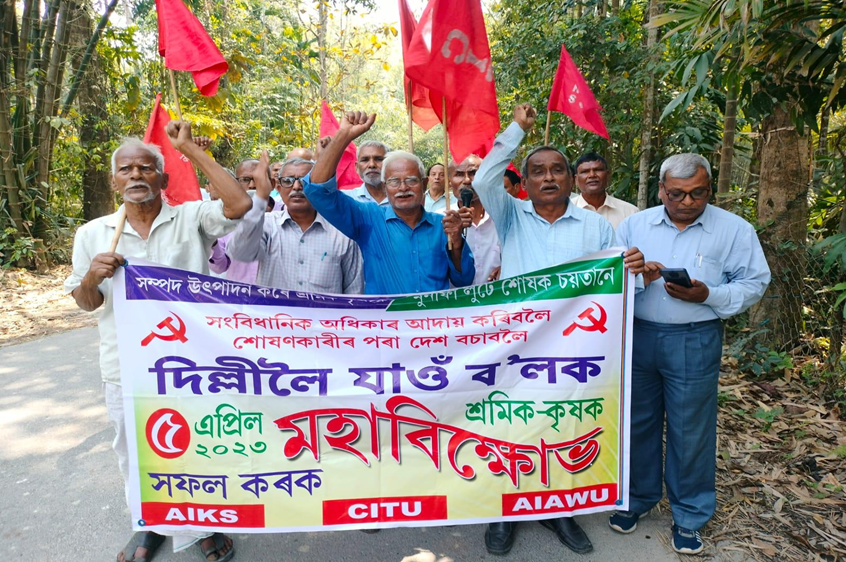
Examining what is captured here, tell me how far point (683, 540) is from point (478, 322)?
1542mm

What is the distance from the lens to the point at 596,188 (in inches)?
176

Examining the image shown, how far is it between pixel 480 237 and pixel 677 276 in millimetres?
1785

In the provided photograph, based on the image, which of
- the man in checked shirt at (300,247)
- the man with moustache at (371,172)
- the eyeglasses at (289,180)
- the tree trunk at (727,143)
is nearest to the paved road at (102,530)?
the man in checked shirt at (300,247)

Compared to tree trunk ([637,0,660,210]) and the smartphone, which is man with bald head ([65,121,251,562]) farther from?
tree trunk ([637,0,660,210])

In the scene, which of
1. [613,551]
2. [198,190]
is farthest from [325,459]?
[198,190]

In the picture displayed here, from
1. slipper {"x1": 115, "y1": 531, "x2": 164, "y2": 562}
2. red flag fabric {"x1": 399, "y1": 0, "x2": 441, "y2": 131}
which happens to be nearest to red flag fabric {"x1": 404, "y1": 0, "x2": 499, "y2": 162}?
red flag fabric {"x1": 399, "y1": 0, "x2": 441, "y2": 131}

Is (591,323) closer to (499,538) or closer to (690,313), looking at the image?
(690,313)

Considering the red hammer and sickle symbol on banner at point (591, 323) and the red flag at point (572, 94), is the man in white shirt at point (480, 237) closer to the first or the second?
the red flag at point (572, 94)

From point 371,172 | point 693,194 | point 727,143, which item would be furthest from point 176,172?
point 727,143

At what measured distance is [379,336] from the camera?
2.83 metres

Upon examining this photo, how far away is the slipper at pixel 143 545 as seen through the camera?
291 cm

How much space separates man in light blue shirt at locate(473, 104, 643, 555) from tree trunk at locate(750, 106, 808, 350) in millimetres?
2855

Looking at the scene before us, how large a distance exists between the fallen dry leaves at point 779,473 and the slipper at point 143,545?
2862mm

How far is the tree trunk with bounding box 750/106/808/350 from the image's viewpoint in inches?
199
